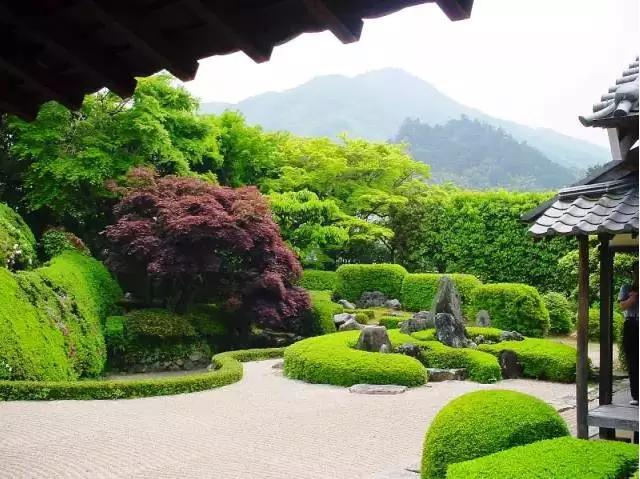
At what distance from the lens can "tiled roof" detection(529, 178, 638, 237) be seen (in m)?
5.29

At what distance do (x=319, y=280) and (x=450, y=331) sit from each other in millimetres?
10666

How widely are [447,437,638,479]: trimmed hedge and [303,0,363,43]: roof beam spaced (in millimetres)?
3339

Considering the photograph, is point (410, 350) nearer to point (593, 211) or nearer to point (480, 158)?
point (593, 211)

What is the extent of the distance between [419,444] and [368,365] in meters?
4.42

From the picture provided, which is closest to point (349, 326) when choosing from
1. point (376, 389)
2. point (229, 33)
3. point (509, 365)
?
point (509, 365)

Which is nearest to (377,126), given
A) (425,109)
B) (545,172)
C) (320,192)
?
(425,109)

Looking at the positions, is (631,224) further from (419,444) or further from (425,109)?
(425,109)

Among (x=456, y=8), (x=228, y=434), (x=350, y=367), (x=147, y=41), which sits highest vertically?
(x=147, y=41)

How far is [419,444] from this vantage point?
28.1 feet

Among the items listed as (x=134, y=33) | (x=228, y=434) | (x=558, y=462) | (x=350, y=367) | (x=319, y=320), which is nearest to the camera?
(x=134, y=33)

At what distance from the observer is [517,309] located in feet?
61.4

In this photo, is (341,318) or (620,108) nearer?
(620,108)

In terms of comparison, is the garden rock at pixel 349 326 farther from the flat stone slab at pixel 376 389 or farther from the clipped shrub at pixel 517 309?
the flat stone slab at pixel 376 389

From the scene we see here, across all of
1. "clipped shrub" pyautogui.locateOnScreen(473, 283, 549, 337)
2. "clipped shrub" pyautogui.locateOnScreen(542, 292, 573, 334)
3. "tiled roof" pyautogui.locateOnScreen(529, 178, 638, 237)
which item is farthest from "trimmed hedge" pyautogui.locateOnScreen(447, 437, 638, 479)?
"clipped shrub" pyautogui.locateOnScreen(542, 292, 573, 334)
